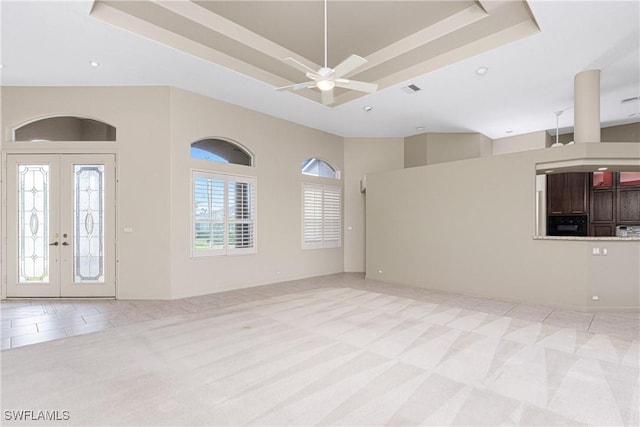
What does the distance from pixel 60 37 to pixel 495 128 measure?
8539 mm

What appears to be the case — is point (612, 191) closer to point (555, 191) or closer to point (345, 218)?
point (555, 191)

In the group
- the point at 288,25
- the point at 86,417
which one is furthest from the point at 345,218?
the point at 86,417

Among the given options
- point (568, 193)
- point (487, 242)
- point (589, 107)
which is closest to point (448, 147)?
point (568, 193)

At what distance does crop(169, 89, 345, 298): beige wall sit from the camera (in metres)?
5.83

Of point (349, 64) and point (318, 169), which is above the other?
point (349, 64)

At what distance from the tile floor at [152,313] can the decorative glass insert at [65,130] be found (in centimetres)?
277

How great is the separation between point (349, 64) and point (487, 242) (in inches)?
164

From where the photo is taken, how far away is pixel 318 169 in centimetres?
852

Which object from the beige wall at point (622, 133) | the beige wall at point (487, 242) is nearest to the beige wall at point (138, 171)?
the beige wall at point (487, 242)

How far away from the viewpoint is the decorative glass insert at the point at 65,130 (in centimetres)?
571

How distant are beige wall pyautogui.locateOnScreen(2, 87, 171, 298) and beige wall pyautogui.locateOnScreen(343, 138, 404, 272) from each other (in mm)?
4678

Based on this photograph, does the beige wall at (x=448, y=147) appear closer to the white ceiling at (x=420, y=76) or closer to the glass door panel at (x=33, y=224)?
the white ceiling at (x=420, y=76)

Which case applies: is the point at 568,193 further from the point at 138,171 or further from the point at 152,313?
the point at 138,171

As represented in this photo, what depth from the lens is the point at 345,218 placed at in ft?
29.2
